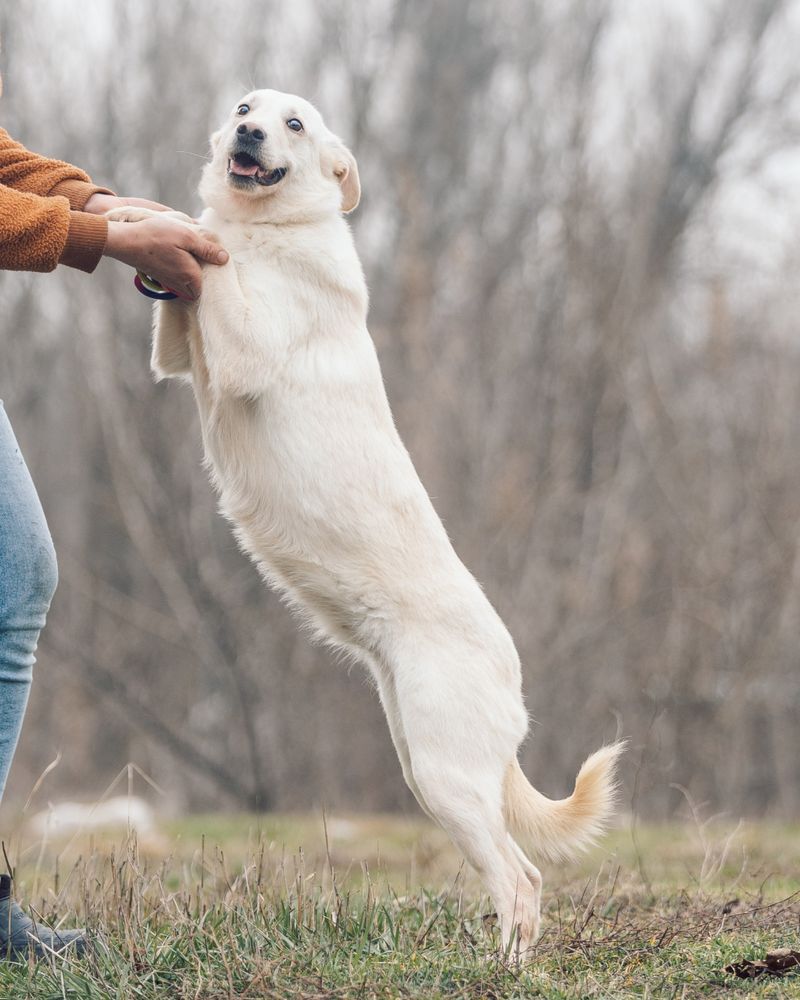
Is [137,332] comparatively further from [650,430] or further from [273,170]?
[273,170]

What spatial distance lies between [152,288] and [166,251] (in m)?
0.31

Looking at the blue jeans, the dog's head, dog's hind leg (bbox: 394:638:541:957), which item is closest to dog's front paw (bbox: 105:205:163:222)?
the dog's head

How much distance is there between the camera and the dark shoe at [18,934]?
121 inches

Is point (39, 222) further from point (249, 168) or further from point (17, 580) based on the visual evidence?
point (249, 168)

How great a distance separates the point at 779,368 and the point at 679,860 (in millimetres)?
8787

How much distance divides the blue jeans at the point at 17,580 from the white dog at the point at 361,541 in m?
0.72

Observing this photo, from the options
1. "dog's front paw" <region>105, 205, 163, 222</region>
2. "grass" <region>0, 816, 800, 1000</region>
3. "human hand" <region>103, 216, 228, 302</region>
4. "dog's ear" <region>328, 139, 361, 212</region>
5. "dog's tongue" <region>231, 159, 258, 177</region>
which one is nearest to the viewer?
"grass" <region>0, 816, 800, 1000</region>

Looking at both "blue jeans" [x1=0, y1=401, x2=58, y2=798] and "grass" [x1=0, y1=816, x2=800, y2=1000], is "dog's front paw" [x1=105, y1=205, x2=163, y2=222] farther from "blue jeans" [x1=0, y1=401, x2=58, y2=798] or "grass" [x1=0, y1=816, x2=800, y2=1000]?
"grass" [x1=0, y1=816, x2=800, y2=1000]

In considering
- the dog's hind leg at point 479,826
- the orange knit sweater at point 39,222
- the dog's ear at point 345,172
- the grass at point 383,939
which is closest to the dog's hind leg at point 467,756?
the dog's hind leg at point 479,826

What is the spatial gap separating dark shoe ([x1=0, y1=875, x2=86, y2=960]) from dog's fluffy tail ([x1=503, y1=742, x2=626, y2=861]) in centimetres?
121

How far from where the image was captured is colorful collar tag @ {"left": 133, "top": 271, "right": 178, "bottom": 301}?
3580 mm

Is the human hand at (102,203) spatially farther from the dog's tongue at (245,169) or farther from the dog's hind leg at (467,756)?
the dog's hind leg at (467,756)

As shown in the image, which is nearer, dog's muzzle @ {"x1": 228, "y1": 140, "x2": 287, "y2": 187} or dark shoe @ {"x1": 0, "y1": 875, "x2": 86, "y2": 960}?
dark shoe @ {"x1": 0, "y1": 875, "x2": 86, "y2": 960}

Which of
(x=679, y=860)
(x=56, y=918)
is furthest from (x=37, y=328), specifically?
(x=56, y=918)
